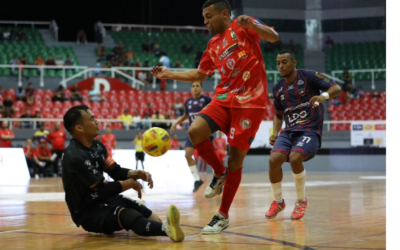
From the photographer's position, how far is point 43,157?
18719 millimetres

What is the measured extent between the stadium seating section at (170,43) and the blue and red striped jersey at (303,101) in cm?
2170

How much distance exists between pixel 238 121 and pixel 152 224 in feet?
4.70

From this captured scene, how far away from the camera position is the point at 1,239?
4859 mm

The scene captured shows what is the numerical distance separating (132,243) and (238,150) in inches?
58.8

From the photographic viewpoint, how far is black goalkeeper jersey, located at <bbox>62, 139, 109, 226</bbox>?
4863 mm

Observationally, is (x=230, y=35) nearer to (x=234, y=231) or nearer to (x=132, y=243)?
(x=234, y=231)

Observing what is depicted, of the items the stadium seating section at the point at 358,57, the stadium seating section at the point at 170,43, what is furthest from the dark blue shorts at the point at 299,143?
the stadium seating section at the point at 170,43

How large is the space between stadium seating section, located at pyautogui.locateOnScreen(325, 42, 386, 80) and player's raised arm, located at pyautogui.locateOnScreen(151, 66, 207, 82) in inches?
831

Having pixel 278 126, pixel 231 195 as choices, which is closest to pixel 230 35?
Result: pixel 231 195

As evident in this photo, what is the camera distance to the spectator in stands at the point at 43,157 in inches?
734

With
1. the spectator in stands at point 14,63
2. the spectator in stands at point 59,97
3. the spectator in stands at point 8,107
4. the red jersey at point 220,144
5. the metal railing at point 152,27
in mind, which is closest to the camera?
the spectator in stands at point 8,107

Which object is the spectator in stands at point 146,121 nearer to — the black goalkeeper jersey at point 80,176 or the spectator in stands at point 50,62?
the spectator in stands at point 50,62

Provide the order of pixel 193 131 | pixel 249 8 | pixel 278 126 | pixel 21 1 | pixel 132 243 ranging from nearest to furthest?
pixel 132 243
pixel 193 131
pixel 278 126
pixel 249 8
pixel 21 1

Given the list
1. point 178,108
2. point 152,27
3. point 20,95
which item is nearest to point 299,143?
point 178,108
